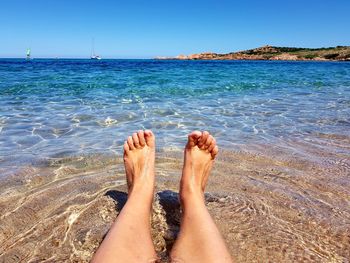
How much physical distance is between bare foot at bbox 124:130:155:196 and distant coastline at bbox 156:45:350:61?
188ft

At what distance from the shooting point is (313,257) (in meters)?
1.87

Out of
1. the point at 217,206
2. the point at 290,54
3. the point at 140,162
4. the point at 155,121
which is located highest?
the point at 290,54

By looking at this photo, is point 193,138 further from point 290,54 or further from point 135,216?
point 290,54

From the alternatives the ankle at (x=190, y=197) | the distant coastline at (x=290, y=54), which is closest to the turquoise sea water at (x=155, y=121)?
the ankle at (x=190, y=197)

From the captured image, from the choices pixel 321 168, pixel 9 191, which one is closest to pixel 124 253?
pixel 9 191

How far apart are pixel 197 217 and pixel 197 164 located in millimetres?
777

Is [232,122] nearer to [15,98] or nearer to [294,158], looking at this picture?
[294,158]

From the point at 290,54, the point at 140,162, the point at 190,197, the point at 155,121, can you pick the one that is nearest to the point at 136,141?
the point at 140,162

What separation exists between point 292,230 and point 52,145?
2.86 metres

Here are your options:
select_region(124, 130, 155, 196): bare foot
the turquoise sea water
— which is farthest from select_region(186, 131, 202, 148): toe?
the turquoise sea water

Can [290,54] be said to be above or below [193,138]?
above

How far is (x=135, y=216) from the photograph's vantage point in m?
1.91

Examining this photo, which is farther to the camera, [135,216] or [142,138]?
[142,138]

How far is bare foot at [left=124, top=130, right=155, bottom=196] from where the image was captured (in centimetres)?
241
